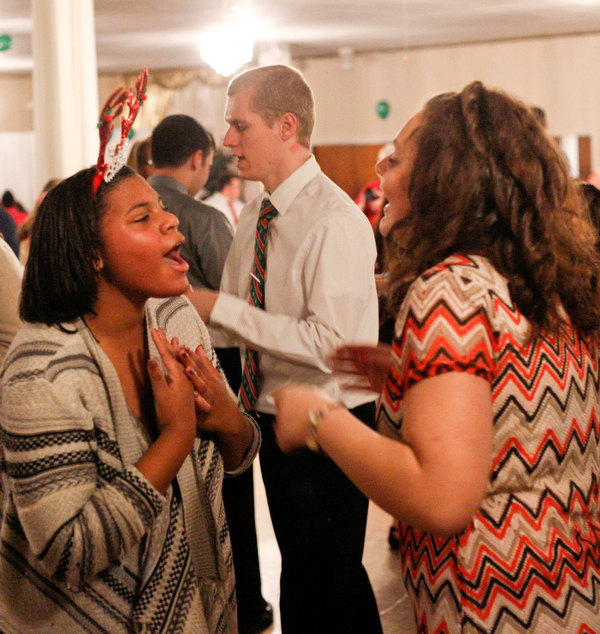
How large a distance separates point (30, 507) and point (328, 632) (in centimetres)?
114

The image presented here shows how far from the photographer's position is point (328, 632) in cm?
206

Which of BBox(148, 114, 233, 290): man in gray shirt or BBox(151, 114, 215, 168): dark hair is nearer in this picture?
BBox(148, 114, 233, 290): man in gray shirt

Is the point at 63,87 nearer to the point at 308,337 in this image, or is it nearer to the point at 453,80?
the point at 308,337

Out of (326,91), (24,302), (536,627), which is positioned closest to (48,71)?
(24,302)

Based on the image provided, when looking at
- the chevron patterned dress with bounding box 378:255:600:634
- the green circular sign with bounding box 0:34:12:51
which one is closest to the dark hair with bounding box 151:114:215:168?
the chevron patterned dress with bounding box 378:255:600:634

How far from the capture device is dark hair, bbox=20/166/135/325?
134cm

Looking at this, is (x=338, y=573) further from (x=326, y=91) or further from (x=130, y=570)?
(x=326, y=91)

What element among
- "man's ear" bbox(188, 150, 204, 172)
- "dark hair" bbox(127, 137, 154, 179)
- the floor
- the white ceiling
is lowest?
the floor

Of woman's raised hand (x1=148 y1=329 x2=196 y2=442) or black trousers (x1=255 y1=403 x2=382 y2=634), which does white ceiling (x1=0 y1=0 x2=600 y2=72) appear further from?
woman's raised hand (x1=148 y1=329 x2=196 y2=442)

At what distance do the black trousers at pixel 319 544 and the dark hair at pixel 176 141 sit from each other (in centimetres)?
154

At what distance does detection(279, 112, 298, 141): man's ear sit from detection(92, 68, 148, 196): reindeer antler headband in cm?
82

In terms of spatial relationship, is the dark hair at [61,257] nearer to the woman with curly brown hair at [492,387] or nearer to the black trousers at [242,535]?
the woman with curly brown hair at [492,387]

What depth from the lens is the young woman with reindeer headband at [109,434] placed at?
1216mm

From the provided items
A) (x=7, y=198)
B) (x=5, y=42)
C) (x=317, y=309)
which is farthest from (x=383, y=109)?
(x=317, y=309)
